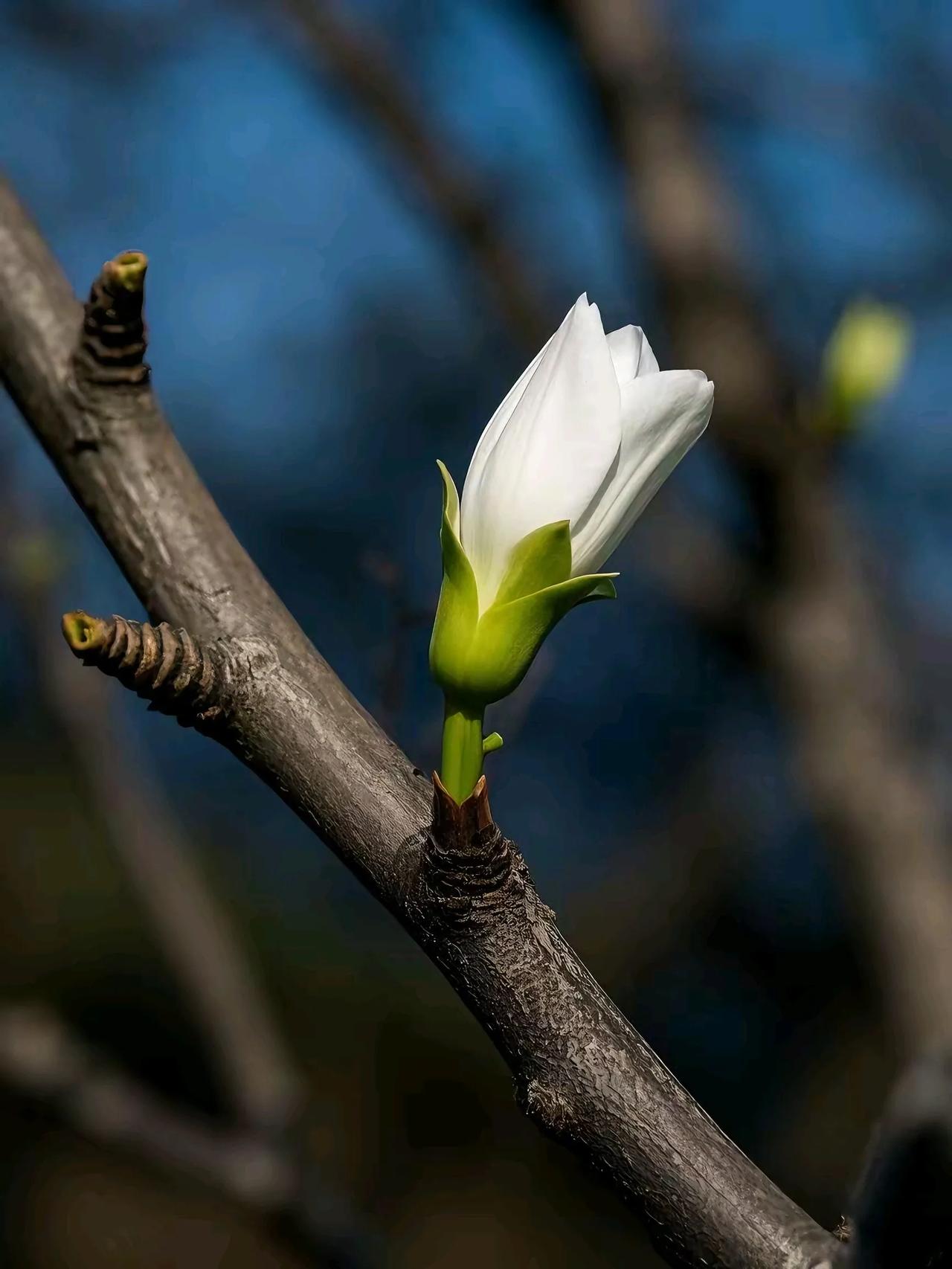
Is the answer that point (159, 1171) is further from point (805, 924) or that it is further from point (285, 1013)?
point (805, 924)

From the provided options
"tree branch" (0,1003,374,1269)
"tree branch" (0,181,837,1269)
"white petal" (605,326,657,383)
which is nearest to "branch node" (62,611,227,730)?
"tree branch" (0,181,837,1269)

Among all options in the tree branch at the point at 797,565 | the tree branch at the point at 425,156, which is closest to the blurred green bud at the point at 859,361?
the tree branch at the point at 797,565

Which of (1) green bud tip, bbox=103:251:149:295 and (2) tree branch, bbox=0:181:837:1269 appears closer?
(2) tree branch, bbox=0:181:837:1269

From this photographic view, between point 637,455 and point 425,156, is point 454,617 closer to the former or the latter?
point 637,455

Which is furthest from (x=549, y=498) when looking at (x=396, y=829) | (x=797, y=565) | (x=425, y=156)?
(x=425, y=156)

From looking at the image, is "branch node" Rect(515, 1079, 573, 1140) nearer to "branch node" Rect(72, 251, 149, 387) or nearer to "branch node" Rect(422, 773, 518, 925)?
"branch node" Rect(422, 773, 518, 925)
